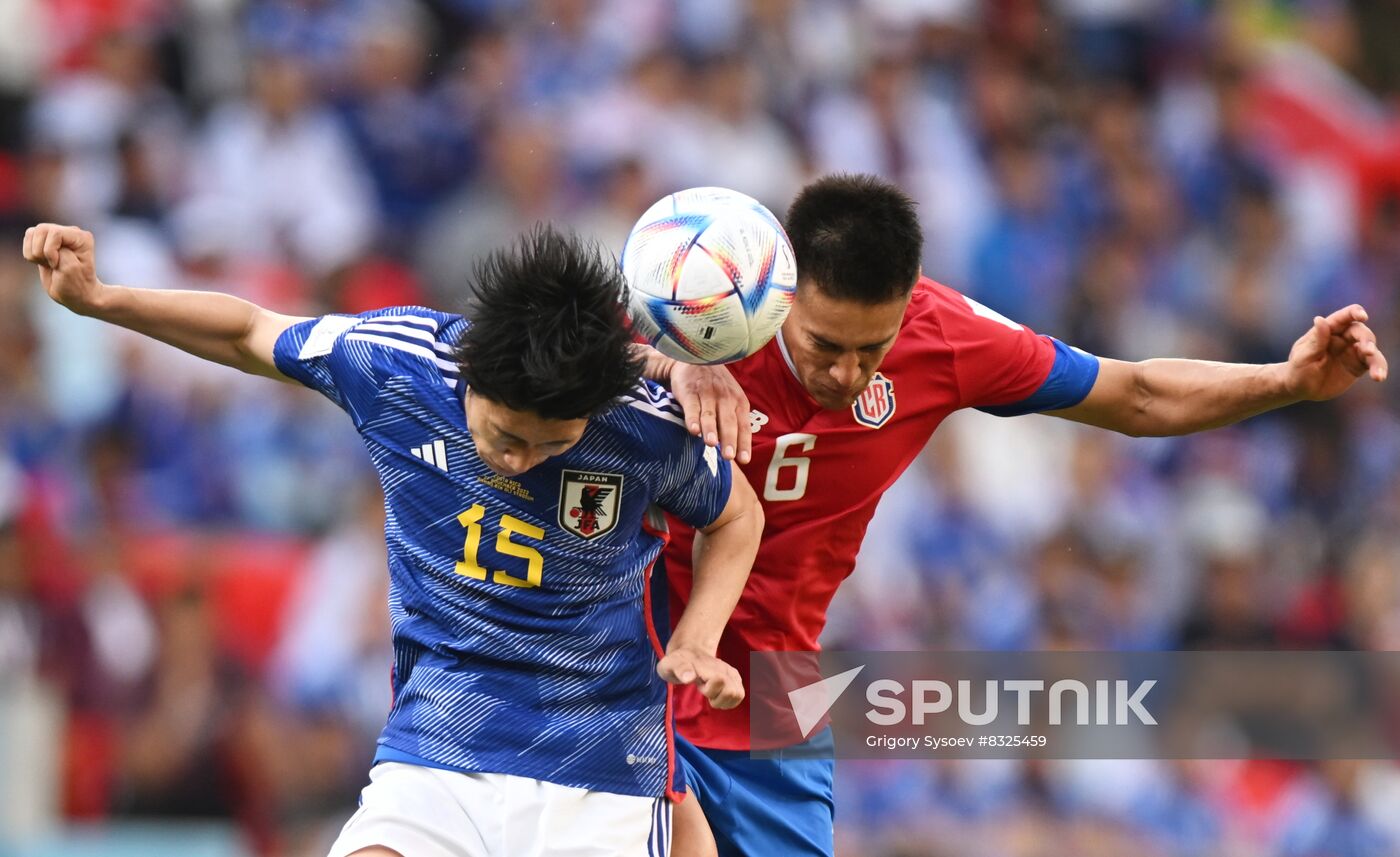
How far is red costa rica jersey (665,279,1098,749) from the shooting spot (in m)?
5.22

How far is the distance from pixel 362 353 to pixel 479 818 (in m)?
1.12

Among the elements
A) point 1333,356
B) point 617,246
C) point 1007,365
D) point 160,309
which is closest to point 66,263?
point 160,309

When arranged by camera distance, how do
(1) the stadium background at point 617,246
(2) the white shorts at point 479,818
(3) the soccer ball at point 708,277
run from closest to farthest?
1. (2) the white shorts at point 479,818
2. (3) the soccer ball at point 708,277
3. (1) the stadium background at point 617,246

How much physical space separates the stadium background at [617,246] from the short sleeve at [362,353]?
496 centimetres

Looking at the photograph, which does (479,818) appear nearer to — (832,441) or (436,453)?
(436,453)

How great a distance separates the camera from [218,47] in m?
11.1

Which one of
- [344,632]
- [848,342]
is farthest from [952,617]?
[848,342]

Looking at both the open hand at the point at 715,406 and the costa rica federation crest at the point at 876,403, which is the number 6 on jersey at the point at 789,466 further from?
the open hand at the point at 715,406

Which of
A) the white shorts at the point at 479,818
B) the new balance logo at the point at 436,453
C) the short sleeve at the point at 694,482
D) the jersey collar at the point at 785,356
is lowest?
the white shorts at the point at 479,818

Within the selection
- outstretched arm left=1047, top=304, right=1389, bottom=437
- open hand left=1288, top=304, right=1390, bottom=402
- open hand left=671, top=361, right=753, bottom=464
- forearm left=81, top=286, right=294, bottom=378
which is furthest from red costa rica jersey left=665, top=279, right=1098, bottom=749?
forearm left=81, top=286, right=294, bottom=378

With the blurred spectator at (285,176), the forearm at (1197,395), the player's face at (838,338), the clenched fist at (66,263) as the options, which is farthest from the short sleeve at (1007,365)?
the blurred spectator at (285,176)

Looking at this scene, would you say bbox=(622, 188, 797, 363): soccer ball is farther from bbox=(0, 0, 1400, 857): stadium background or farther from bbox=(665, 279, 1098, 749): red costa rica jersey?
bbox=(0, 0, 1400, 857): stadium background

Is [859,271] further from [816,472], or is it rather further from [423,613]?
[423,613]

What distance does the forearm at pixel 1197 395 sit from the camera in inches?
208
